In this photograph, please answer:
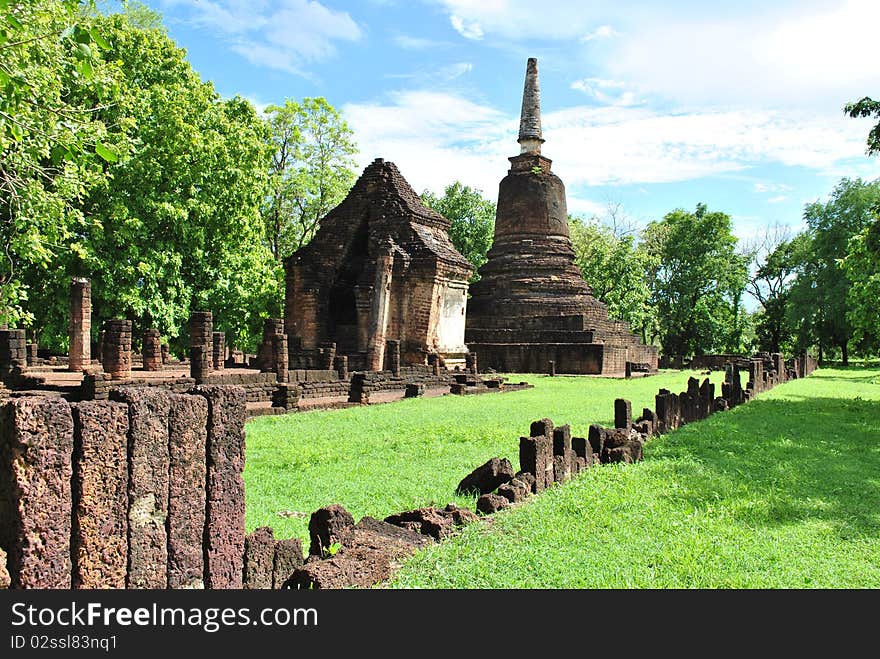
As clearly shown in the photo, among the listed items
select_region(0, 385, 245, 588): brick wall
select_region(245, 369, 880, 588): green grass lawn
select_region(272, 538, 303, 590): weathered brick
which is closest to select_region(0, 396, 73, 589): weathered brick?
select_region(0, 385, 245, 588): brick wall

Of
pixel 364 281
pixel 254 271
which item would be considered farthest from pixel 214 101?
pixel 364 281

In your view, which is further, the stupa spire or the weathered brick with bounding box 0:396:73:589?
the stupa spire

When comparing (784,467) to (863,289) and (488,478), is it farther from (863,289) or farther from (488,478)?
(863,289)

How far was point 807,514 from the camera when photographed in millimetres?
5660

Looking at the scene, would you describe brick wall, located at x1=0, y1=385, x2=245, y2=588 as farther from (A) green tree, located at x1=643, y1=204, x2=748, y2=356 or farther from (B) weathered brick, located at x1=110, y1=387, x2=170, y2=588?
(A) green tree, located at x1=643, y1=204, x2=748, y2=356

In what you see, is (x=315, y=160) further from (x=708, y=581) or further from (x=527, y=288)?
(x=708, y=581)

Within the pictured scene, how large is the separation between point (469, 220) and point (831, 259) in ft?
71.0

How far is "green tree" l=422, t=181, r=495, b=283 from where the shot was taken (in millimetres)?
42969

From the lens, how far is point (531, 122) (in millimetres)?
31516

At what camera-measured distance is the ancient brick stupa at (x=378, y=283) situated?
2280 cm

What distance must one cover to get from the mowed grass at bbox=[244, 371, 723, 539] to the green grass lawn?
28 millimetres

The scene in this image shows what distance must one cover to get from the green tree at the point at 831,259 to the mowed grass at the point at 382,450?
3111 centimetres

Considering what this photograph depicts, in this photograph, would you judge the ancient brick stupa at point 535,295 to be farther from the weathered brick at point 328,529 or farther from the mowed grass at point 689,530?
the weathered brick at point 328,529

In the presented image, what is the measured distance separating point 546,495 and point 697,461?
104 inches
